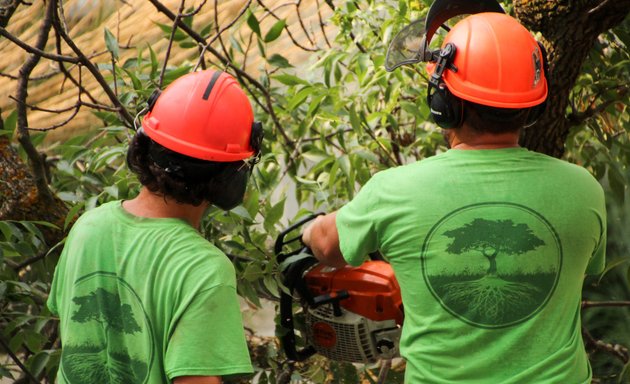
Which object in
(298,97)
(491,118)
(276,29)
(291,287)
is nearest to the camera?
(491,118)

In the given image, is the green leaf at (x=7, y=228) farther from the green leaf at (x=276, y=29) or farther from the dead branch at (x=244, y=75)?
the green leaf at (x=276, y=29)

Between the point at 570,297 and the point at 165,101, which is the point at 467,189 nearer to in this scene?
the point at 570,297

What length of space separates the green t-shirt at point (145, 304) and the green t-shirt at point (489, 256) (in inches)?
15.8

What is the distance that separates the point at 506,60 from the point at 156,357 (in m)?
0.95

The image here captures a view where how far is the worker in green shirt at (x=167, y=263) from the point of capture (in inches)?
69.1

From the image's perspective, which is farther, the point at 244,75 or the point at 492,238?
the point at 244,75

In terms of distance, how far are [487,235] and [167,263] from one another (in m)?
0.64

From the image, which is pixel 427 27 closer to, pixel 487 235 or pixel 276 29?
pixel 487 235

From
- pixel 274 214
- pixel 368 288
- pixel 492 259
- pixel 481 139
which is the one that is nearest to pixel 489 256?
pixel 492 259

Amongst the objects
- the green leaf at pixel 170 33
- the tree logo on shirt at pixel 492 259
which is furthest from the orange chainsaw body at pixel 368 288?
the green leaf at pixel 170 33

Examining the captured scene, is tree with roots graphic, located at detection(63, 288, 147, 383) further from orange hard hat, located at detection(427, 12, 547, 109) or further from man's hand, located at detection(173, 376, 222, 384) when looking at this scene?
orange hard hat, located at detection(427, 12, 547, 109)

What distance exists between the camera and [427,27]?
2.33m

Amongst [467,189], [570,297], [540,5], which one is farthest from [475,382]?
[540,5]

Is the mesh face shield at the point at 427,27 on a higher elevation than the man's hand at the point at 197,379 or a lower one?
higher
